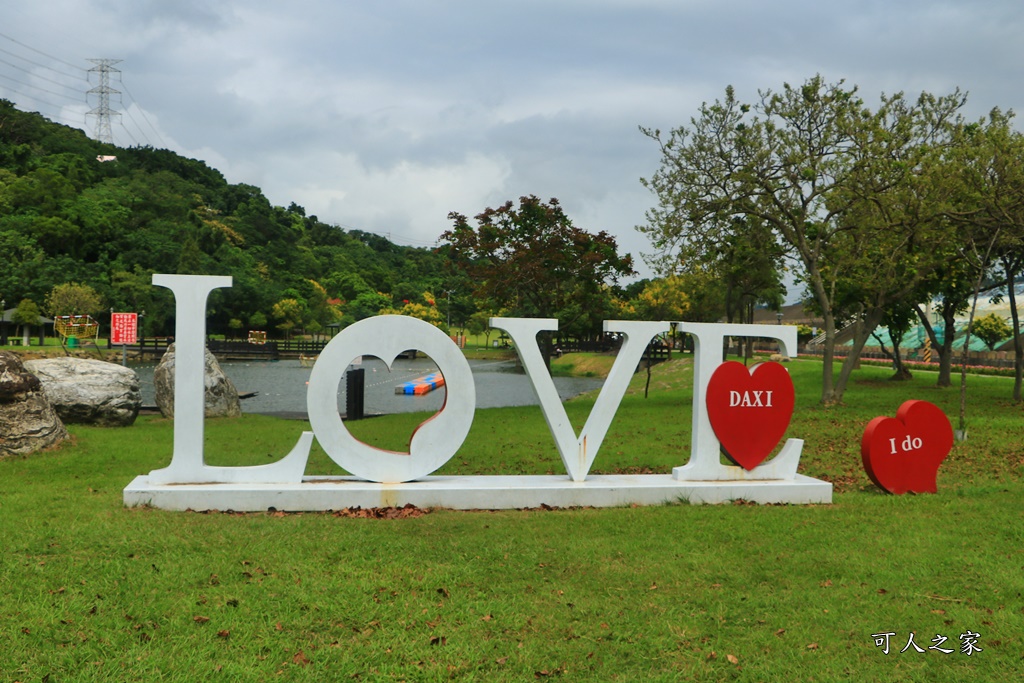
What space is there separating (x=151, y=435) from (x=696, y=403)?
10.1 meters

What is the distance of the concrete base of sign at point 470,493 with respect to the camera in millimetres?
7809

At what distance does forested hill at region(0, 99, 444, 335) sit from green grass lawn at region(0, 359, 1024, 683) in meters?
63.9

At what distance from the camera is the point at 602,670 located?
4434mm

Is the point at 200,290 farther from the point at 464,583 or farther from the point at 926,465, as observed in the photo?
the point at 926,465

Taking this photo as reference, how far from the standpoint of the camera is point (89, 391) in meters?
14.5

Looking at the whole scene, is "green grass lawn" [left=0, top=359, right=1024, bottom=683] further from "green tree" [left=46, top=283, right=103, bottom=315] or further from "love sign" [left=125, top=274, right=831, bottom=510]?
"green tree" [left=46, top=283, right=103, bottom=315]

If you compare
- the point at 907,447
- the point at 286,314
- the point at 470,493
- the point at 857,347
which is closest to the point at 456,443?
the point at 470,493

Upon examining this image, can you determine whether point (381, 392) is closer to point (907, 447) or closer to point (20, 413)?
point (20, 413)

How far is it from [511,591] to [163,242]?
248 ft

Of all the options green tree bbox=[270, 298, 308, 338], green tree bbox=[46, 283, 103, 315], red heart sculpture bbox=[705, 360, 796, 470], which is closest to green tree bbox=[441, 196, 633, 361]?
red heart sculpture bbox=[705, 360, 796, 470]

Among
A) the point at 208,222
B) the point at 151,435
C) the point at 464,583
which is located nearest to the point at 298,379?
the point at 151,435

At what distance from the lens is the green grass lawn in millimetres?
4473

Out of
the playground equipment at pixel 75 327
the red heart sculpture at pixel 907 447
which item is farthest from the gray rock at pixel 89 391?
the playground equipment at pixel 75 327

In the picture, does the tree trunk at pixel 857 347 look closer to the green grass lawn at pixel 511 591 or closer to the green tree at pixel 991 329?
the green grass lawn at pixel 511 591
